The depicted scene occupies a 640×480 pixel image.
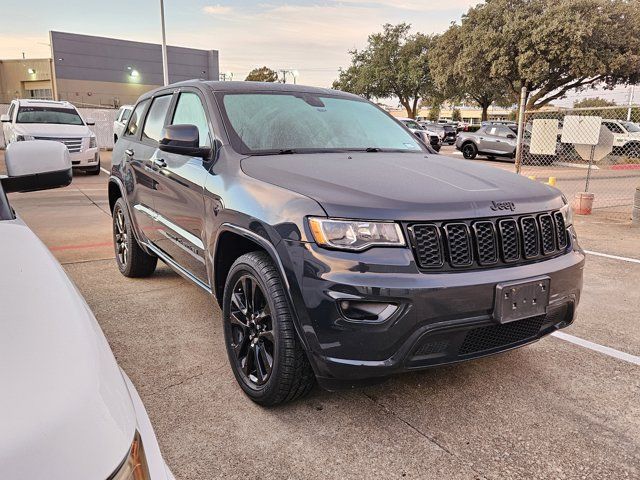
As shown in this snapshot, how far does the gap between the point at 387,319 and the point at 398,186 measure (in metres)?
0.69

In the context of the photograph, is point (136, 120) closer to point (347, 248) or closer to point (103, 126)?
point (347, 248)

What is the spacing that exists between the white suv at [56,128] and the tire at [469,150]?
47.4ft

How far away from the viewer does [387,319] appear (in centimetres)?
230

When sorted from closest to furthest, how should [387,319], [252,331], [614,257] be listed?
[387,319] → [252,331] → [614,257]

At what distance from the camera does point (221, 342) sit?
372 cm

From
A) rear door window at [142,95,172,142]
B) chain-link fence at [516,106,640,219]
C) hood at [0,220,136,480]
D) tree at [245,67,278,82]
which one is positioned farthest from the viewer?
tree at [245,67,278,82]

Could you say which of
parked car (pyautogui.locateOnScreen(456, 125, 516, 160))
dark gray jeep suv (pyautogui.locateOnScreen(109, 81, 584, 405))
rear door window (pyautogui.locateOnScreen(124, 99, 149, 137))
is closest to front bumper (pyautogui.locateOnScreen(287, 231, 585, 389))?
dark gray jeep suv (pyautogui.locateOnScreen(109, 81, 584, 405))

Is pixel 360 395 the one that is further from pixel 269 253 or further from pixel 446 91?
pixel 446 91

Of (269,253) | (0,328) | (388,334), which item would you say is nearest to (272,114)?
(269,253)

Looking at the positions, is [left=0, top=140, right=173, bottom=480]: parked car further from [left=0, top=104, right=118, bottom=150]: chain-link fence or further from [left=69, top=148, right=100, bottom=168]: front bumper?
[left=0, top=104, right=118, bottom=150]: chain-link fence

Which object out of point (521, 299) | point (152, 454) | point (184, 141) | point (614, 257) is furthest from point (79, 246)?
point (614, 257)

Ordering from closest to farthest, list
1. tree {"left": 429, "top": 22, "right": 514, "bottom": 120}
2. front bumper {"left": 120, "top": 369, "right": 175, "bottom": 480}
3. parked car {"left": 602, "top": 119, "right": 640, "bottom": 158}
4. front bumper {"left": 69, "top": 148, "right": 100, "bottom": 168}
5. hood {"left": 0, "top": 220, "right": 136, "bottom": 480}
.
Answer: hood {"left": 0, "top": 220, "right": 136, "bottom": 480} → front bumper {"left": 120, "top": 369, "right": 175, "bottom": 480} → front bumper {"left": 69, "top": 148, "right": 100, "bottom": 168} → parked car {"left": 602, "top": 119, "right": 640, "bottom": 158} → tree {"left": 429, "top": 22, "right": 514, "bottom": 120}

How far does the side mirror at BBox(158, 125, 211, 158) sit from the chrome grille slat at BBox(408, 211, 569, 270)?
1.52 metres

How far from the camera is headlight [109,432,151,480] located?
0.99 metres
